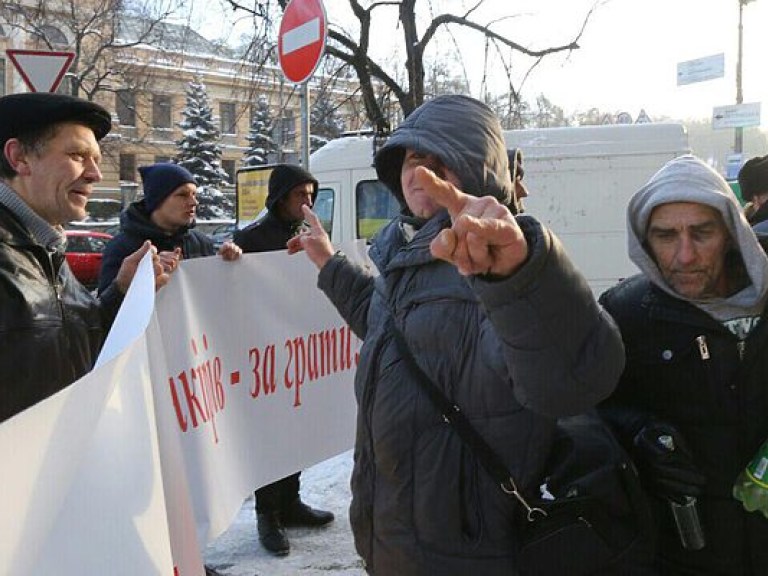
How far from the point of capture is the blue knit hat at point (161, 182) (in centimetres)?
351

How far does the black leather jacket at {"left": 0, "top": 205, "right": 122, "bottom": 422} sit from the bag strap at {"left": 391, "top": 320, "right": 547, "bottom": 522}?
100cm

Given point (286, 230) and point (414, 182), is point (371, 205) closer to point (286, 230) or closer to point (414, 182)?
point (286, 230)

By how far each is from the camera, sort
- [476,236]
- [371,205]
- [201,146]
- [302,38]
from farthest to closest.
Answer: [201,146]
[371,205]
[302,38]
[476,236]

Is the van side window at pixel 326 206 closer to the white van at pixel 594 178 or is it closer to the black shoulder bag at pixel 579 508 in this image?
the white van at pixel 594 178

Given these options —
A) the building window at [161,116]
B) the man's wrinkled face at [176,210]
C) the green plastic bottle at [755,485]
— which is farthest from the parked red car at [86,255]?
the building window at [161,116]

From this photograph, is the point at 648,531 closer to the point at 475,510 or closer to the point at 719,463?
the point at 719,463

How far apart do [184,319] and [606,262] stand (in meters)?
5.91

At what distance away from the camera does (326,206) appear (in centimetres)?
930

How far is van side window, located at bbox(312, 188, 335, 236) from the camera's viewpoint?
9.24 metres

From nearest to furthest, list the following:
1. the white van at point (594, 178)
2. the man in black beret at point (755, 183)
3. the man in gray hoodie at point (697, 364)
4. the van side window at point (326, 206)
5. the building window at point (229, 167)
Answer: the man in gray hoodie at point (697, 364), the man in black beret at point (755, 183), the white van at point (594, 178), the van side window at point (326, 206), the building window at point (229, 167)

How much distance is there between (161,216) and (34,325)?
66.8 inches

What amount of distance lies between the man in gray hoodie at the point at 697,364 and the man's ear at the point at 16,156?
1.68m

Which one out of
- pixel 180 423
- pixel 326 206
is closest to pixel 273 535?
pixel 180 423

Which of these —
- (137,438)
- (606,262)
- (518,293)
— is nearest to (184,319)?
(137,438)
